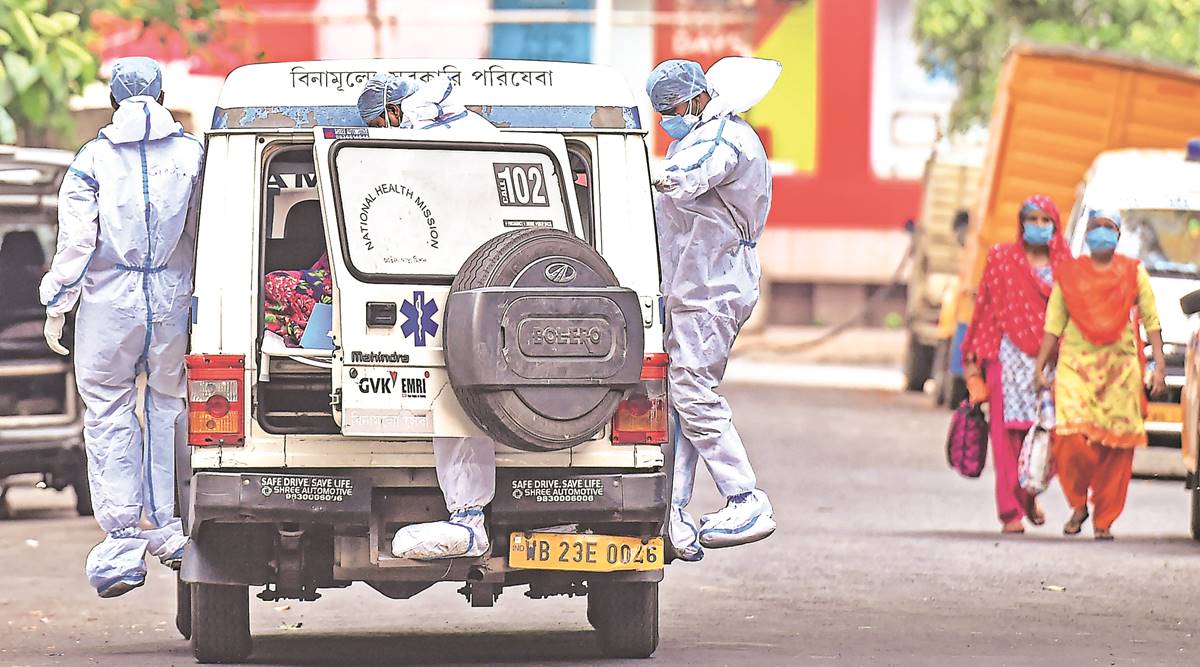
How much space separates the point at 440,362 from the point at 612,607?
1316 mm

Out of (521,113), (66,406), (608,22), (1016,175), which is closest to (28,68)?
(66,406)

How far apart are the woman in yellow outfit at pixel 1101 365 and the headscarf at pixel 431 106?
560cm

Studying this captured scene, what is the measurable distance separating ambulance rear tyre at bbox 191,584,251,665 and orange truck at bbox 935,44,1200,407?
552 inches

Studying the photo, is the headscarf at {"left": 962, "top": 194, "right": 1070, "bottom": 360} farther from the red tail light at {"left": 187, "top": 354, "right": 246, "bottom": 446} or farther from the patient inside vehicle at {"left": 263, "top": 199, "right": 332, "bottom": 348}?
the red tail light at {"left": 187, "top": 354, "right": 246, "bottom": 446}

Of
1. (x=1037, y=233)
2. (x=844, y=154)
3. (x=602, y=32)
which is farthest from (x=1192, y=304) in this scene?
(x=602, y=32)

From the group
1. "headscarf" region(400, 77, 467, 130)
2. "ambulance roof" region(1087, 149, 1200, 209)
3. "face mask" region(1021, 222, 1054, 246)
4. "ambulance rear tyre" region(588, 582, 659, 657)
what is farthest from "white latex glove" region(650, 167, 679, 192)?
"ambulance roof" region(1087, 149, 1200, 209)

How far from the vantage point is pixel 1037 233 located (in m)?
14.9

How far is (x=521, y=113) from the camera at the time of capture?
9586 mm

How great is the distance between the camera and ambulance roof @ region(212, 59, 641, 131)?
367 inches

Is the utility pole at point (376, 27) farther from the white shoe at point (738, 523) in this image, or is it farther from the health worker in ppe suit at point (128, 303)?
the white shoe at point (738, 523)

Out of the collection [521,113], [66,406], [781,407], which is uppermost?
[521,113]

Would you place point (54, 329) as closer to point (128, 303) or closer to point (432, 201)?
point (128, 303)

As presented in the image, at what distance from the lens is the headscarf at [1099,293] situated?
1434 cm

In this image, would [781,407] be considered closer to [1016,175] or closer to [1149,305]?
[1016,175]
